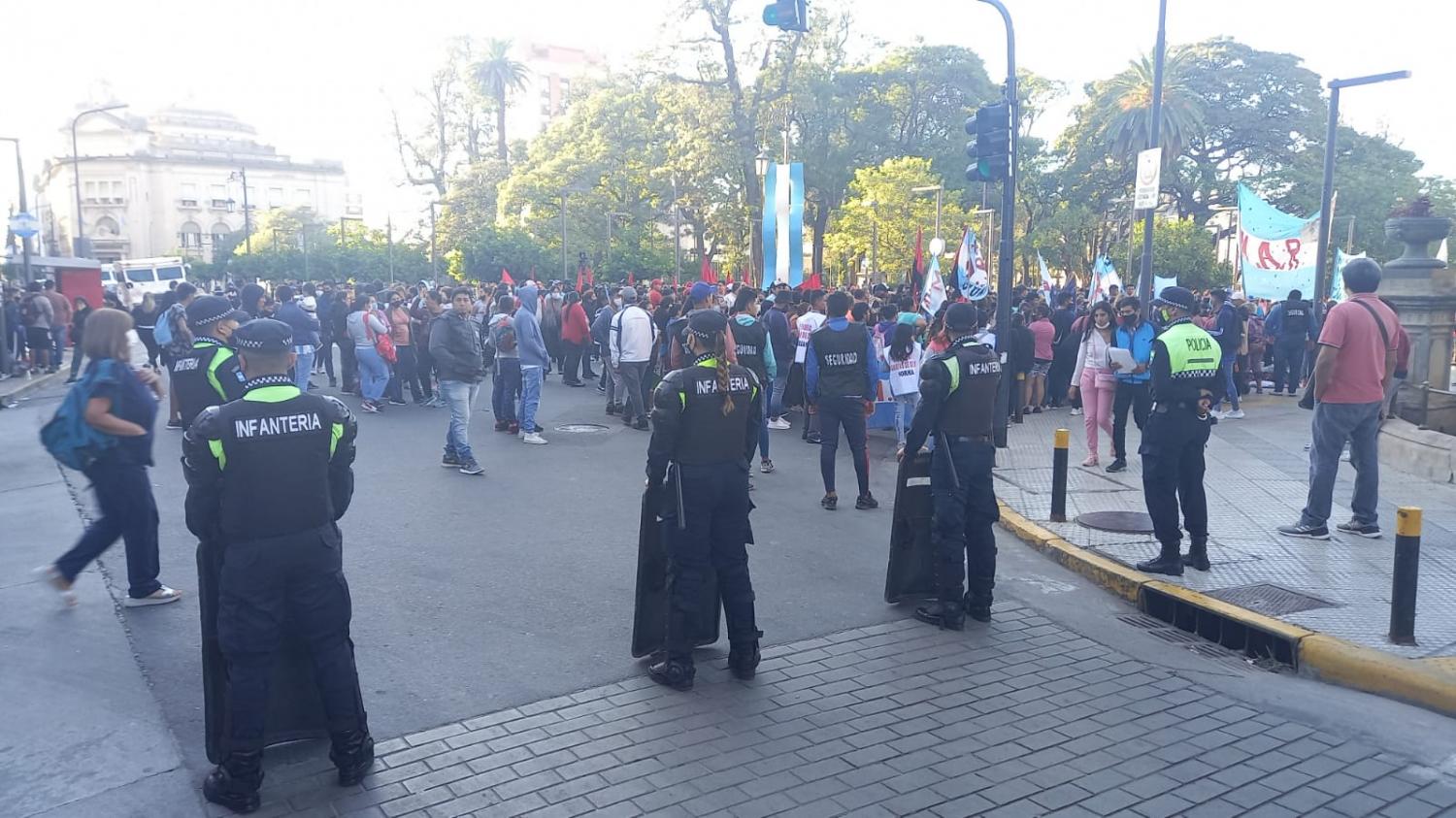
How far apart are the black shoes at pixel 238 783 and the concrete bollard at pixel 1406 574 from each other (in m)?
5.66

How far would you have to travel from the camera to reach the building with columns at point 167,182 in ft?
312

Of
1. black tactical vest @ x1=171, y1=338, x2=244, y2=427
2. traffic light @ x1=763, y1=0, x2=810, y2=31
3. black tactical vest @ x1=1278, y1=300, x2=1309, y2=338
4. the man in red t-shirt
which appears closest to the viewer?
black tactical vest @ x1=171, y1=338, x2=244, y2=427

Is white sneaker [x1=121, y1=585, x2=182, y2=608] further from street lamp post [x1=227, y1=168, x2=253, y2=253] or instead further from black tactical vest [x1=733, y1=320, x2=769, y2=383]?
street lamp post [x1=227, y1=168, x2=253, y2=253]

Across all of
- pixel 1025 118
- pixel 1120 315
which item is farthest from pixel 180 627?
pixel 1025 118

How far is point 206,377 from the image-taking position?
24.2ft

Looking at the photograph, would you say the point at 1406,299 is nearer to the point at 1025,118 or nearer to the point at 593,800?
the point at 593,800

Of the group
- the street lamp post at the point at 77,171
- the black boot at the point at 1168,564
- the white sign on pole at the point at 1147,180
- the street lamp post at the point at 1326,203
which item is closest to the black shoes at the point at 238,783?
the black boot at the point at 1168,564

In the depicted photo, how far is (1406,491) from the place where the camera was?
9805mm

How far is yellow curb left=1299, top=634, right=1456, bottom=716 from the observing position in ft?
17.4

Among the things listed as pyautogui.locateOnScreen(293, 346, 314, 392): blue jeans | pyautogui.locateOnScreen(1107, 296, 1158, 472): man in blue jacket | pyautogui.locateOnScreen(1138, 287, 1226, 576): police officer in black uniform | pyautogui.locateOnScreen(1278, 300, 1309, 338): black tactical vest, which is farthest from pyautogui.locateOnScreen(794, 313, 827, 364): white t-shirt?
pyautogui.locateOnScreen(1278, 300, 1309, 338): black tactical vest

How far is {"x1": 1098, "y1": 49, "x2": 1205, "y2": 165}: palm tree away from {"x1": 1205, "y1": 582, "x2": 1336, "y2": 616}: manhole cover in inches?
1624

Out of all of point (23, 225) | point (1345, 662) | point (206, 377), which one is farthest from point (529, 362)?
point (23, 225)

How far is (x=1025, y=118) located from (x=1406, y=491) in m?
46.1

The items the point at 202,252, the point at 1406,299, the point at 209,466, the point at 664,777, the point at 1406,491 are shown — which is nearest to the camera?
the point at 209,466
